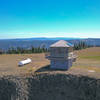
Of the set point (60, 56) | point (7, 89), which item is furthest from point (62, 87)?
point (7, 89)

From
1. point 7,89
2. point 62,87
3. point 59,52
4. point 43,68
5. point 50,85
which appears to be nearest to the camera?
point 62,87

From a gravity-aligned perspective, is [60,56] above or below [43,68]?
above

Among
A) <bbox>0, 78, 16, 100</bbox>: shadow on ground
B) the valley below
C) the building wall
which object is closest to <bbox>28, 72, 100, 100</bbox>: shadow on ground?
the valley below

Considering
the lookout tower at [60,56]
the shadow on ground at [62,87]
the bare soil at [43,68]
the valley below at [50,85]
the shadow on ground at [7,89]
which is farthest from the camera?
the lookout tower at [60,56]

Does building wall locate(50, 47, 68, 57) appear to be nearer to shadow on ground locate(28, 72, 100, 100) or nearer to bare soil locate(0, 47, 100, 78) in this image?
bare soil locate(0, 47, 100, 78)

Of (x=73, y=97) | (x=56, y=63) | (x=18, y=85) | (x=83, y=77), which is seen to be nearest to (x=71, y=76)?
(x=83, y=77)

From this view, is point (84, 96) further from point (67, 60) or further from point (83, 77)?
point (67, 60)

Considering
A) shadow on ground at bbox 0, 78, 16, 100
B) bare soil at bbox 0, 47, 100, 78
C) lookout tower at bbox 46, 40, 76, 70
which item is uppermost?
lookout tower at bbox 46, 40, 76, 70

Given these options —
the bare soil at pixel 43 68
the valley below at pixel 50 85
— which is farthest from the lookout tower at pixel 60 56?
the valley below at pixel 50 85

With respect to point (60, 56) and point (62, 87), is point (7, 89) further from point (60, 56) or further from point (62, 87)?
point (60, 56)

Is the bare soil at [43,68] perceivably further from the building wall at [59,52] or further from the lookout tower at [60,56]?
the building wall at [59,52]

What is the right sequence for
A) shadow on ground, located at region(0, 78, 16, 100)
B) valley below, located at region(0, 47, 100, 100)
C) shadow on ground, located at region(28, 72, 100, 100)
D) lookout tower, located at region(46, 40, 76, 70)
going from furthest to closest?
lookout tower, located at region(46, 40, 76, 70)
shadow on ground, located at region(0, 78, 16, 100)
valley below, located at region(0, 47, 100, 100)
shadow on ground, located at region(28, 72, 100, 100)
